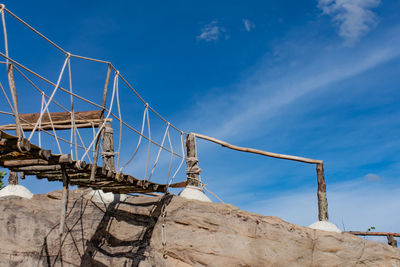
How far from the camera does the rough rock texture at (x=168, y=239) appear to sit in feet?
35.5

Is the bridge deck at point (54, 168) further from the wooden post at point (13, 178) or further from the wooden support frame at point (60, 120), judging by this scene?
the wooden post at point (13, 178)

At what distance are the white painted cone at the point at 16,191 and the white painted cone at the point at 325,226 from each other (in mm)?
7758

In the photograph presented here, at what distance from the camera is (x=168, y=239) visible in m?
11.1

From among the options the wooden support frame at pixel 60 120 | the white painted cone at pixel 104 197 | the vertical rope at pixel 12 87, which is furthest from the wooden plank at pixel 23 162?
the white painted cone at pixel 104 197

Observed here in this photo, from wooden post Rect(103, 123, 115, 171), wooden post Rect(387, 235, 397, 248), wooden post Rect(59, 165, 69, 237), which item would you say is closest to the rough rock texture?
wooden post Rect(103, 123, 115, 171)

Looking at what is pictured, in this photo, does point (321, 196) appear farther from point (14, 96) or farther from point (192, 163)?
point (14, 96)

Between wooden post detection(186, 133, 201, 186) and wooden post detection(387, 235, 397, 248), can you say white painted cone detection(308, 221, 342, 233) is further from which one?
wooden post detection(186, 133, 201, 186)

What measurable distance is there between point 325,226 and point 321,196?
3.12 feet

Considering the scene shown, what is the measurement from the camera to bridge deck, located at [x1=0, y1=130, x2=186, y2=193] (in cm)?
652

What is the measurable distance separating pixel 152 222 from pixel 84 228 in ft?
5.74

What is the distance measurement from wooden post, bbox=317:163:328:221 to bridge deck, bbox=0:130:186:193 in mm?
4900

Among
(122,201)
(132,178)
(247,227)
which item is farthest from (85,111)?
(247,227)

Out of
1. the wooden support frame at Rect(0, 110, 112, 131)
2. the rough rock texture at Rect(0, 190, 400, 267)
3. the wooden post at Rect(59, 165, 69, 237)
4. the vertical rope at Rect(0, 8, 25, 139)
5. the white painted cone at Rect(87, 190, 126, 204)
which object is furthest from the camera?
the white painted cone at Rect(87, 190, 126, 204)

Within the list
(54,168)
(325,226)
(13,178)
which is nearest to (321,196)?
(325,226)
